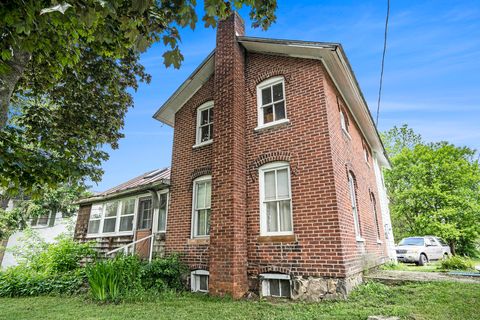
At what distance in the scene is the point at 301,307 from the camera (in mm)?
5637

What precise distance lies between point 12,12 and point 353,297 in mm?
7783

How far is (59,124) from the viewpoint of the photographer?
7.80 m

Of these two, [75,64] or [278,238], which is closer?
[75,64]

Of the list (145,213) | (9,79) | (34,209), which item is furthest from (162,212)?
(34,209)

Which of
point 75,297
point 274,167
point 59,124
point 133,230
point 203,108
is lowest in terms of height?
point 75,297

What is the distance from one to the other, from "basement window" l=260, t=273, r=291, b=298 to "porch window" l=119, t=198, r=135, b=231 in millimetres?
6995

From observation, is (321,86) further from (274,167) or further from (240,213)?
(240,213)

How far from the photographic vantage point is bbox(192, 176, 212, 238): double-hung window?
8.58 m

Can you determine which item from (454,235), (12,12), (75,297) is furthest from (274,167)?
(454,235)

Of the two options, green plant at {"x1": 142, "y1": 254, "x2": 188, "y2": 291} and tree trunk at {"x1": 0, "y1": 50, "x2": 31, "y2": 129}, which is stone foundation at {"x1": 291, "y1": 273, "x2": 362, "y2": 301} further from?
tree trunk at {"x1": 0, "y1": 50, "x2": 31, "y2": 129}

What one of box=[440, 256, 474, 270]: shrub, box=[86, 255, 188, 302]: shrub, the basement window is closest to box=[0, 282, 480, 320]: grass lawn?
box=[86, 255, 188, 302]: shrub

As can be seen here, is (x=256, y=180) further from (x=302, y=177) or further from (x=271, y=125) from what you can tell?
(x=271, y=125)

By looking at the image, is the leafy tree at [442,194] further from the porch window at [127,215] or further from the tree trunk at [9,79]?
the tree trunk at [9,79]

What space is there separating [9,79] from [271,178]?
6138 mm
